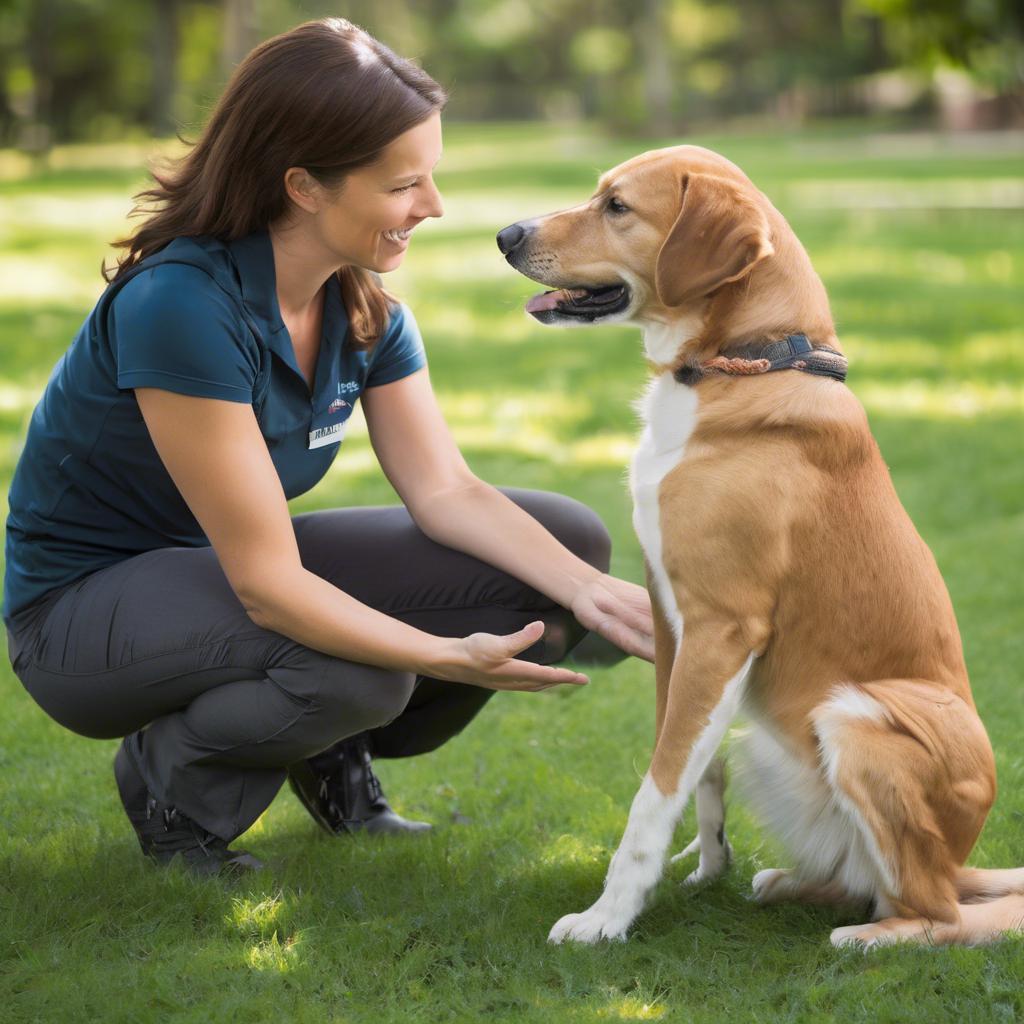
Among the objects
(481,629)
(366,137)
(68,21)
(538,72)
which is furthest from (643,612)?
(538,72)

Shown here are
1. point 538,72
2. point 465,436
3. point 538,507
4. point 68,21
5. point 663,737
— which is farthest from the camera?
point 538,72

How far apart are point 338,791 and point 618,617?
0.87 m

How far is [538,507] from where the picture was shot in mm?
3750

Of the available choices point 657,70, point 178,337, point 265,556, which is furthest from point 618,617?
point 657,70

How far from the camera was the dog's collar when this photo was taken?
3.07 metres

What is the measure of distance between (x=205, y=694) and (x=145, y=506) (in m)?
0.49

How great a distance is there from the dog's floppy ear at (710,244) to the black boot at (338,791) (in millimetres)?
1430

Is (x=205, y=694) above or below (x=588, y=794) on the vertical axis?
above

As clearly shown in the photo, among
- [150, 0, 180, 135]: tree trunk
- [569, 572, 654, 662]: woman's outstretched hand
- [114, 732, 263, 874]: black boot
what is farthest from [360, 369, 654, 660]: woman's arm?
[150, 0, 180, 135]: tree trunk

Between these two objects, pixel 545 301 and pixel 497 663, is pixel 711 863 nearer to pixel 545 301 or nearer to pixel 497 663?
pixel 497 663

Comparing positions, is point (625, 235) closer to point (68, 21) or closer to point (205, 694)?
point (205, 694)

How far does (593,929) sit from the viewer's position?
117 inches

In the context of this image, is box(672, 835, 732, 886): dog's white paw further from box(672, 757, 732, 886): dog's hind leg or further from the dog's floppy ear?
the dog's floppy ear

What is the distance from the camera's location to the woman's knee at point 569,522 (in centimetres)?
374
